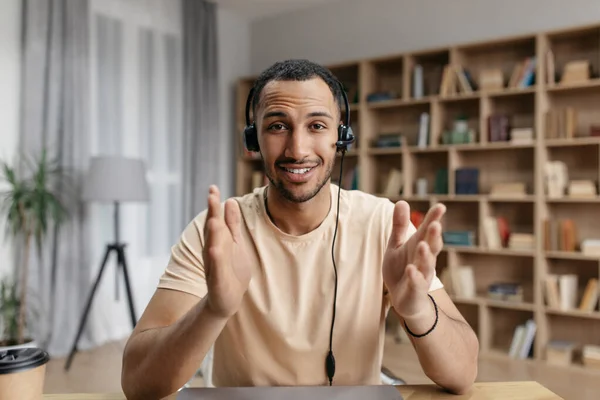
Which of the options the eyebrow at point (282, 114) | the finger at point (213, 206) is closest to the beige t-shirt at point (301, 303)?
the eyebrow at point (282, 114)

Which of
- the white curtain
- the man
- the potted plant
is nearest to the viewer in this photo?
the man

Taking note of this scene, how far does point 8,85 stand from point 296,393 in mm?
3291

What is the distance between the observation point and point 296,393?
89cm

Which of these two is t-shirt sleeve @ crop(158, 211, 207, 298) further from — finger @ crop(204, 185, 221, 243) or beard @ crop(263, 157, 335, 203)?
finger @ crop(204, 185, 221, 243)

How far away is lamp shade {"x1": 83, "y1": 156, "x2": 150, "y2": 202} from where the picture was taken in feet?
11.1

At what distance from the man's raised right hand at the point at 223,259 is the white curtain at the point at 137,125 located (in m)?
3.20

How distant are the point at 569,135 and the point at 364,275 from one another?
279 cm

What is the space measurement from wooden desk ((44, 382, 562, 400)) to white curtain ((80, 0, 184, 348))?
3010 millimetres

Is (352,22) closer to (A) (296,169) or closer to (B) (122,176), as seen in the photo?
(B) (122,176)

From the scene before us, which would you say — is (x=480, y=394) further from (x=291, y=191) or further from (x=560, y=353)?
(x=560, y=353)

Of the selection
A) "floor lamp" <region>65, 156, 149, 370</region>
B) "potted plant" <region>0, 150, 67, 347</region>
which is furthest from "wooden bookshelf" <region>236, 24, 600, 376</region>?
"potted plant" <region>0, 150, 67, 347</region>

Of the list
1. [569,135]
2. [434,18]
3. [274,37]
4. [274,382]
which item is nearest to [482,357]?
[569,135]

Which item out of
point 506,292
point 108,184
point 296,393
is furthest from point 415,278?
point 506,292

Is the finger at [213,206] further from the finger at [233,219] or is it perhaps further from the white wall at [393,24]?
the white wall at [393,24]
